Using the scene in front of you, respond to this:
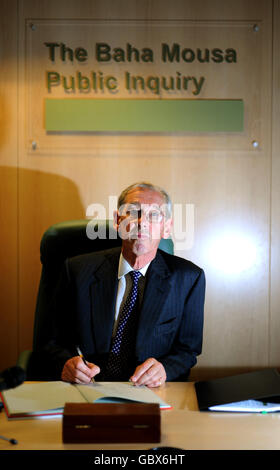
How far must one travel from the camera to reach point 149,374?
165 cm

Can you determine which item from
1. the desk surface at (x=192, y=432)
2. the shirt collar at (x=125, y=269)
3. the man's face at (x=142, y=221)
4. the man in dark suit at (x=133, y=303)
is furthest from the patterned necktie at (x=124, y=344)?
the desk surface at (x=192, y=432)

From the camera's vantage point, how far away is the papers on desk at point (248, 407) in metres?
1.43

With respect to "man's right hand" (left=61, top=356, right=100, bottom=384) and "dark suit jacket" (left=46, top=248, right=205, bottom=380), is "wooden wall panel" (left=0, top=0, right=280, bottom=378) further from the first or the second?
"man's right hand" (left=61, top=356, right=100, bottom=384)

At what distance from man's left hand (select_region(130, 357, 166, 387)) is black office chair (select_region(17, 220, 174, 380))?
0.68 meters

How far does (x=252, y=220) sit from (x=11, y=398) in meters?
2.20

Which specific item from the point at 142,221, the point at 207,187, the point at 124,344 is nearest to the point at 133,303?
the point at 124,344

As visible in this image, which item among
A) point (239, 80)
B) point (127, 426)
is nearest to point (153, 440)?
point (127, 426)

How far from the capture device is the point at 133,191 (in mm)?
2121

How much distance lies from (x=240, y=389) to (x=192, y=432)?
0.31 meters

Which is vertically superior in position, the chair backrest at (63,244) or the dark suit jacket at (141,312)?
the chair backrest at (63,244)

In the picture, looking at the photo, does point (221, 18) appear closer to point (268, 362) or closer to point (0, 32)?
point (0, 32)

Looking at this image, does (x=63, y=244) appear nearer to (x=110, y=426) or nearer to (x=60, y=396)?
(x=60, y=396)

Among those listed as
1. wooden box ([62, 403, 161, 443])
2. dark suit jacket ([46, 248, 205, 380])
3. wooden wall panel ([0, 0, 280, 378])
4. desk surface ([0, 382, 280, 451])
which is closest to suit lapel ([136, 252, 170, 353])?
dark suit jacket ([46, 248, 205, 380])

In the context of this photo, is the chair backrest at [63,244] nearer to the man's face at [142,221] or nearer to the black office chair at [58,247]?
the black office chair at [58,247]
